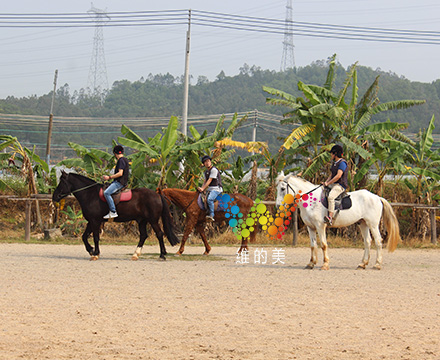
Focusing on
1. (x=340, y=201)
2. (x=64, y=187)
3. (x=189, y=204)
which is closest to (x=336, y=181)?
(x=340, y=201)

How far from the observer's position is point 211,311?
8352mm

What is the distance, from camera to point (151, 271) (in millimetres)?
12406

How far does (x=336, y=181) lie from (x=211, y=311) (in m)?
5.88

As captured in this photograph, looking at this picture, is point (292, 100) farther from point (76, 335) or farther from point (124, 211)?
point (76, 335)

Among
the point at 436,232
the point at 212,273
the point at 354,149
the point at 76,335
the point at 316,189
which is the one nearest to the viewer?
the point at 76,335

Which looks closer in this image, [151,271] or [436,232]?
[151,271]

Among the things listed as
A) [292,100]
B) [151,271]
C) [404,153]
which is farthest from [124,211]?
[404,153]

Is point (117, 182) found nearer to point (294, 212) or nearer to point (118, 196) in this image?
point (118, 196)

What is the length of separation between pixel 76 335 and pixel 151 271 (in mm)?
5622

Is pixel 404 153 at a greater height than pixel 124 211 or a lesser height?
greater

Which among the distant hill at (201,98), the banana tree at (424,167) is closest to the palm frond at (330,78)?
the banana tree at (424,167)

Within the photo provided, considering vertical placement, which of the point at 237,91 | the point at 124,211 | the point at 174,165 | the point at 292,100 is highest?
the point at 237,91

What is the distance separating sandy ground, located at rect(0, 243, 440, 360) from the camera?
6379mm

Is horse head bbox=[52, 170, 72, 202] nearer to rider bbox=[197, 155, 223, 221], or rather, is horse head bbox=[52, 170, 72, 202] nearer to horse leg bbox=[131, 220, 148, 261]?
horse leg bbox=[131, 220, 148, 261]
